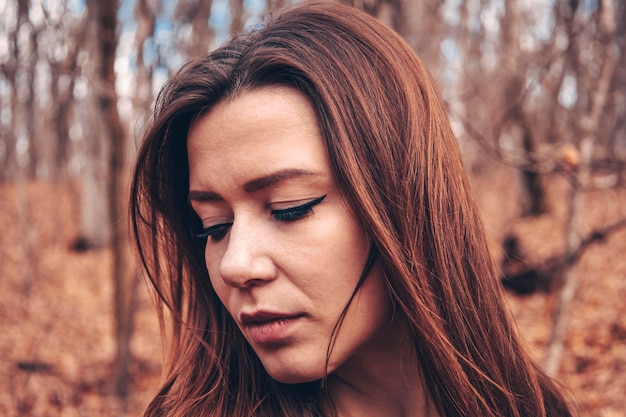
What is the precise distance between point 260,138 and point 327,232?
249 mm

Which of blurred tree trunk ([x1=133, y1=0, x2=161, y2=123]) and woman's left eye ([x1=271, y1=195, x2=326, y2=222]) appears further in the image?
blurred tree trunk ([x1=133, y1=0, x2=161, y2=123])

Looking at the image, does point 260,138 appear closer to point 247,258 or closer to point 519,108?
point 247,258

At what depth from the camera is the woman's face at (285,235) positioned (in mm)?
1199

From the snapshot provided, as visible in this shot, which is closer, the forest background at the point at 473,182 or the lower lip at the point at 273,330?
the lower lip at the point at 273,330

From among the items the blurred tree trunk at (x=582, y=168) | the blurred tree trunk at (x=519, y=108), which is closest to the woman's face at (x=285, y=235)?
the blurred tree trunk at (x=582, y=168)

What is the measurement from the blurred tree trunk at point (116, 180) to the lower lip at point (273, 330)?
7.38 ft

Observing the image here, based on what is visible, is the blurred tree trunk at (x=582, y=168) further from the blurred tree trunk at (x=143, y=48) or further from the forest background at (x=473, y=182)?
the blurred tree trunk at (x=143, y=48)

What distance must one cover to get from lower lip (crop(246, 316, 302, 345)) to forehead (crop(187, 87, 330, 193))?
0.32m

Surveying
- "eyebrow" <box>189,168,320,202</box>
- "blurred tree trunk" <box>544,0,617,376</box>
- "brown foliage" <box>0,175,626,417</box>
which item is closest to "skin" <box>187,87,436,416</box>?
"eyebrow" <box>189,168,320,202</box>

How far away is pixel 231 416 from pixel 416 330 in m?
0.49

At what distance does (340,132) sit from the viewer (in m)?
1.20

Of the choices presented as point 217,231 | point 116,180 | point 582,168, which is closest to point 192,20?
point 116,180

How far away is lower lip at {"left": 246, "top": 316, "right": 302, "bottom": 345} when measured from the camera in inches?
47.9

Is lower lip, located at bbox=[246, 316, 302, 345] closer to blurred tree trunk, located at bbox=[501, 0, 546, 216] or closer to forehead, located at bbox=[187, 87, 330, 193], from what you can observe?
forehead, located at bbox=[187, 87, 330, 193]
